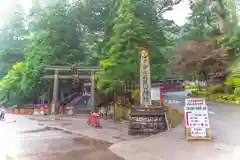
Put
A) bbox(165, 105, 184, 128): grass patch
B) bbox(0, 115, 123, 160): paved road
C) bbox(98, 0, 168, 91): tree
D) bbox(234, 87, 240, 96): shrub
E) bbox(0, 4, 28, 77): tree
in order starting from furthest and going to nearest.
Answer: bbox(98, 0, 168, 91): tree → bbox(165, 105, 184, 128): grass patch → bbox(0, 4, 28, 77): tree → bbox(0, 115, 123, 160): paved road → bbox(234, 87, 240, 96): shrub

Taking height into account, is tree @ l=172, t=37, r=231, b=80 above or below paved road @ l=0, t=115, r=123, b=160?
above

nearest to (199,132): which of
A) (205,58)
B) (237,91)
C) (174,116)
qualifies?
(237,91)

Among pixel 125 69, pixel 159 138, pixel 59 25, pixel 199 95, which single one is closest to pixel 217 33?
pixel 199 95

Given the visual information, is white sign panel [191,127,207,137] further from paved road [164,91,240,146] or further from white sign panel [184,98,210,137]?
paved road [164,91,240,146]

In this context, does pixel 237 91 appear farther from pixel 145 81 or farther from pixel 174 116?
pixel 174 116

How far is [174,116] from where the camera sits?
4523 millimetres

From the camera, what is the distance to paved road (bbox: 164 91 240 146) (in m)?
2.85

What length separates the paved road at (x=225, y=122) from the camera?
9.34 feet

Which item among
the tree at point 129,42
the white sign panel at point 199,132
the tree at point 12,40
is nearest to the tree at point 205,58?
the white sign panel at point 199,132

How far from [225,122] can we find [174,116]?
1161 mm

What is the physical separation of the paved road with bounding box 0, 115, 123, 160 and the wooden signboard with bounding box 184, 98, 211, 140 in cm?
102

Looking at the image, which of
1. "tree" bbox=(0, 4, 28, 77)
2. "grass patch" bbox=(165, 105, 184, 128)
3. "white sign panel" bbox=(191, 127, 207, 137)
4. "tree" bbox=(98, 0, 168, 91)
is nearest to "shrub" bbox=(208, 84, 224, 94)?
"white sign panel" bbox=(191, 127, 207, 137)

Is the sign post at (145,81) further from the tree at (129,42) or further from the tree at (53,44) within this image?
the tree at (53,44)

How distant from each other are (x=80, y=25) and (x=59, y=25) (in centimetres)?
63
